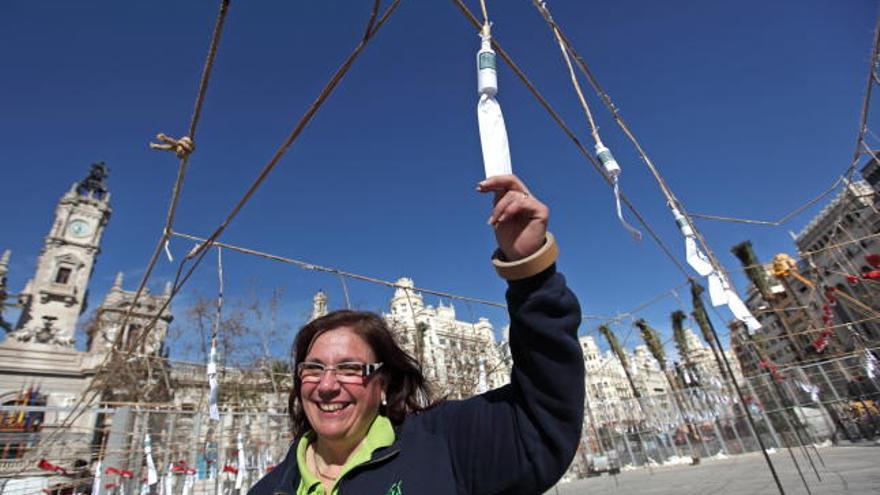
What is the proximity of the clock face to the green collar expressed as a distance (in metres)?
49.6

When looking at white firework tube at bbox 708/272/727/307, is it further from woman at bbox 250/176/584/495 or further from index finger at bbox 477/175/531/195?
index finger at bbox 477/175/531/195

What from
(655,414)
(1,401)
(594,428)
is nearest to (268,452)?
(594,428)

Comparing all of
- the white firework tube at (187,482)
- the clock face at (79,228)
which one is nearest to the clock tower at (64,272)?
the clock face at (79,228)

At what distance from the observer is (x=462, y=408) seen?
1228 millimetres

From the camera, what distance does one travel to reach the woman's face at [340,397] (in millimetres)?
1274

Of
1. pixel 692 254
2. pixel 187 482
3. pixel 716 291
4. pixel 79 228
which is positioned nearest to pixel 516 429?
pixel 692 254

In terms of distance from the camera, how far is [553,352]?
89cm

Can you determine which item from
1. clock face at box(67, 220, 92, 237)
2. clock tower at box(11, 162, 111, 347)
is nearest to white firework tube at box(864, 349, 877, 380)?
clock tower at box(11, 162, 111, 347)

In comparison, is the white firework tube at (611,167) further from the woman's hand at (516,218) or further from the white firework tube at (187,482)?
the white firework tube at (187,482)

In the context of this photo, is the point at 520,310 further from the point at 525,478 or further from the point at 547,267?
the point at 525,478

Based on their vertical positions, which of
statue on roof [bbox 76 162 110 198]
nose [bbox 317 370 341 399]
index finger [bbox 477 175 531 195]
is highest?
statue on roof [bbox 76 162 110 198]

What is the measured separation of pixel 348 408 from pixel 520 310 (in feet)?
2.46

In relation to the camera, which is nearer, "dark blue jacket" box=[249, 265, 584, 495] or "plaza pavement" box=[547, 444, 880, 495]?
"dark blue jacket" box=[249, 265, 584, 495]

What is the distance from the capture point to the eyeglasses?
1.38 metres
